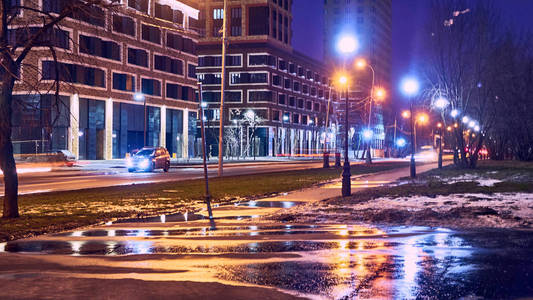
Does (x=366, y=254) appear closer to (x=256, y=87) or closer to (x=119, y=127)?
(x=119, y=127)

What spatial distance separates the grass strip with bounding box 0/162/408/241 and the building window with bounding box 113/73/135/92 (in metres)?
44.8

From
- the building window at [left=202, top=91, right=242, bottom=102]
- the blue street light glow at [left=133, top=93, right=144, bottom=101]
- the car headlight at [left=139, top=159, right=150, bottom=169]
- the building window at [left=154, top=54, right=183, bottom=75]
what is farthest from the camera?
the building window at [left=202, top=91, right=242, bottom=102]

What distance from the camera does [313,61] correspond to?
426 ft

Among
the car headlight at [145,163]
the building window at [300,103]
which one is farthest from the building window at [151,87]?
the building window at [300,103]

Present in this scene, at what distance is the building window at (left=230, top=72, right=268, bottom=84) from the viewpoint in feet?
353

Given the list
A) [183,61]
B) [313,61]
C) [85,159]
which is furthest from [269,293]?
[313,61]

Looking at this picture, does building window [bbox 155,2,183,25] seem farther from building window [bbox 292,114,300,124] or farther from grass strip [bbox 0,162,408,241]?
grass strip [bbox 0,162,408,241]

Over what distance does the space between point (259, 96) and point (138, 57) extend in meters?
37.0

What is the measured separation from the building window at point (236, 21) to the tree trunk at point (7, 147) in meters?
100

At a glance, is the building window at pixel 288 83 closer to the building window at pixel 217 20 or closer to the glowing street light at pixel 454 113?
the building window at pixel 217 20

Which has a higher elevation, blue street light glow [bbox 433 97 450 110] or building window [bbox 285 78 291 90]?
building window [bbox 285 78 291 90]

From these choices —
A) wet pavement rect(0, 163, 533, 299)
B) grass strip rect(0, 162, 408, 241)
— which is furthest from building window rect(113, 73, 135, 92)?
wet pavement rect(0, 163, 533, 299)

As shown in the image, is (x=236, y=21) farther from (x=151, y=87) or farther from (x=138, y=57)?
(x=138, y=57)

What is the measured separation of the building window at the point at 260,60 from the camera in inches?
4230
